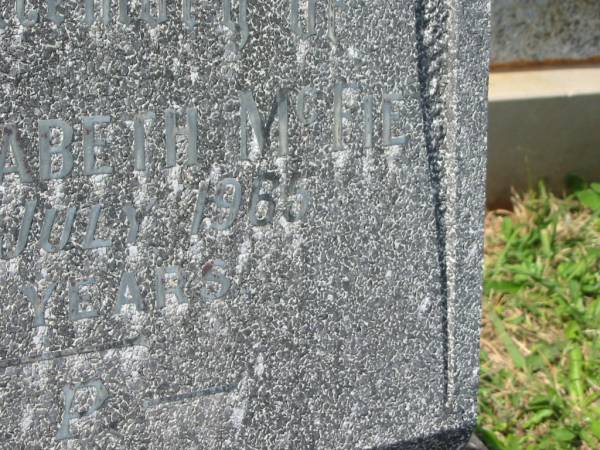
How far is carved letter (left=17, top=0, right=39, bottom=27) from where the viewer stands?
1366 millimetres

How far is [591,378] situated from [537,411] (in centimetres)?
18

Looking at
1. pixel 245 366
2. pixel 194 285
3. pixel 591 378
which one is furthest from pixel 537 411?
pixel 194 285

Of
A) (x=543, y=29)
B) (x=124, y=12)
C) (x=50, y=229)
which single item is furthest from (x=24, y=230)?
(x=543, y=29)

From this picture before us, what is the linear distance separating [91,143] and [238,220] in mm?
277

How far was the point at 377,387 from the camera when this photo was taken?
174cm

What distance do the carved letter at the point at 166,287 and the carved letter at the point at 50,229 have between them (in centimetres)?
16

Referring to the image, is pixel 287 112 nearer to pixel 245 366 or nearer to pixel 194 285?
pixel 194 285

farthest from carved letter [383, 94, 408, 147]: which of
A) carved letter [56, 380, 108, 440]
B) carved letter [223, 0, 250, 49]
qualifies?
carved letter [56, 380, 108, 440]

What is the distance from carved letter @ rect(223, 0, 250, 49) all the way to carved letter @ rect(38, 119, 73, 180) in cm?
29

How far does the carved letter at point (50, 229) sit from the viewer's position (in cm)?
146

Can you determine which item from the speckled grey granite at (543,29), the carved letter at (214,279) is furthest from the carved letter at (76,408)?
the speckled grey granite at (543,29)

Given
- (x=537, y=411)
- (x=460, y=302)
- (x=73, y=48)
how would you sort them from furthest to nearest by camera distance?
(x=537, y=411), (x=460, y=302), (x=73, y=48)

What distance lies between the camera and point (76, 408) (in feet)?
5.14

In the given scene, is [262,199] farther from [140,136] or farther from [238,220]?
[140,136]
